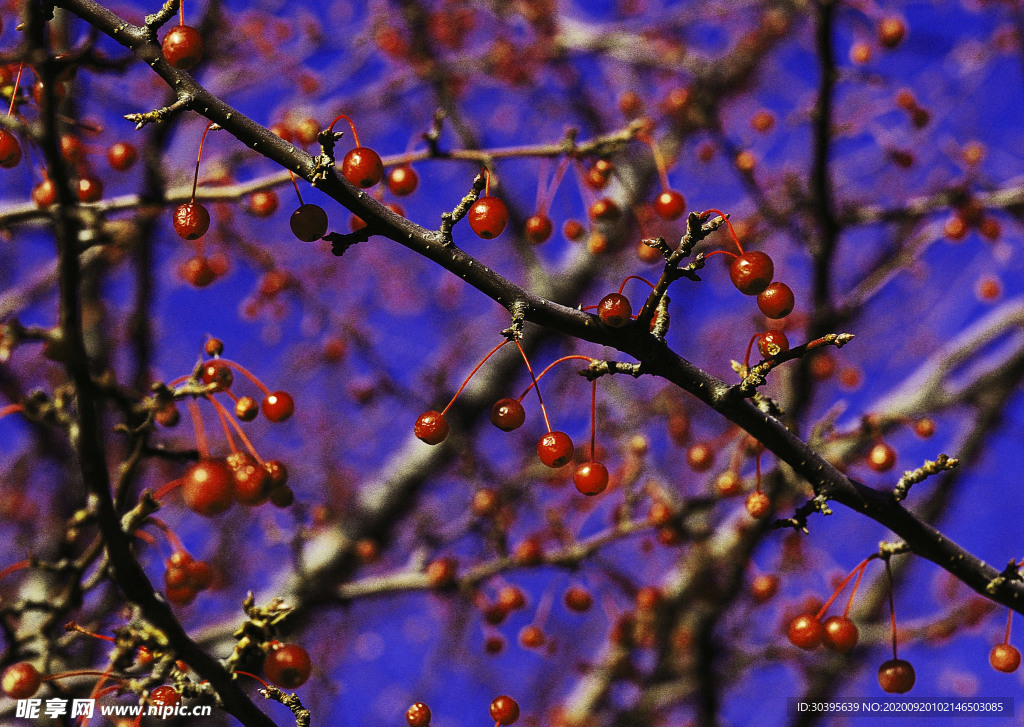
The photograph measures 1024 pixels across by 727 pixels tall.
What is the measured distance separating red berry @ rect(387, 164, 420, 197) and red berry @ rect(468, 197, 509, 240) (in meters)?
0.97

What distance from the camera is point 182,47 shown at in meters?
1.80

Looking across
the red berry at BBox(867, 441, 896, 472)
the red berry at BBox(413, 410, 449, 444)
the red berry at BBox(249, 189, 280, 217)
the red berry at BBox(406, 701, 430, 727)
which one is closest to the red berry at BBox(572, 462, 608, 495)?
the red berry at BBox(413, 410, 449, 444)

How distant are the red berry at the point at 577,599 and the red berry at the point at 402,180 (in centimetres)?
220

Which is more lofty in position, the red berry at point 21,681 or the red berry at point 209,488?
the red berry at point 209,488

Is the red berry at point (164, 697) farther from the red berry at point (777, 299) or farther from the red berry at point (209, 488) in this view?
the red berry at point (777, 299)

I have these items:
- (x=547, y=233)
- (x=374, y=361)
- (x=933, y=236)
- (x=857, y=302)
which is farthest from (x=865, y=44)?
(x=374, y=361)

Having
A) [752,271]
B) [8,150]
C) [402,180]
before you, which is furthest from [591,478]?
[8,150]

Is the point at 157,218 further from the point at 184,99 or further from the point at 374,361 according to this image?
the point at 184,99

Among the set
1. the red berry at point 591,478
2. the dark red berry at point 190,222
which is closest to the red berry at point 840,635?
the red berry at point 591,478

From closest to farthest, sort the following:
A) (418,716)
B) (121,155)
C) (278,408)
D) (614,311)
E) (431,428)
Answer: (614,311) < (431,428) < (418,716) < (278,408) < (121,155)

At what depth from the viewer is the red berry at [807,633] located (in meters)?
2.19

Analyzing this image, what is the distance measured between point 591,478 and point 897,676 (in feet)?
3.74

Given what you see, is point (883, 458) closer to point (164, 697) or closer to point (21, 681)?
point (164, 697)

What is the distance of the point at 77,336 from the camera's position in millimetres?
1290
